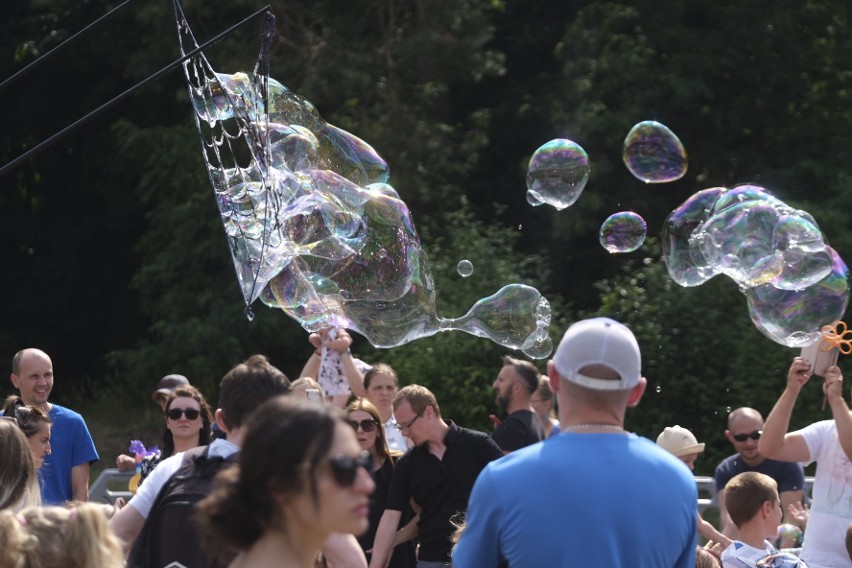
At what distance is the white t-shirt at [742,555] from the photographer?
15.0 feet

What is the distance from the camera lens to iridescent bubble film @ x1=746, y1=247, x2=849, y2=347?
6.68m

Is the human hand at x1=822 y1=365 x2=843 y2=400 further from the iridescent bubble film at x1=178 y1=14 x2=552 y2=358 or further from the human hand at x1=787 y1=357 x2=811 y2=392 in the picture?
the iridescent bubble film at x1=178 y1=14 x2=552 y2=358

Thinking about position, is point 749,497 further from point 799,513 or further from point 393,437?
point 393,437

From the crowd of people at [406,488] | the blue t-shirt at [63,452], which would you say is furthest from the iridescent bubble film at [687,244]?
the blue t-shirt at [63,452]

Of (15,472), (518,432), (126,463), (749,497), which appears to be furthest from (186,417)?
(749,497)

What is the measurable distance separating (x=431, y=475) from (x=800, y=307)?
235cm

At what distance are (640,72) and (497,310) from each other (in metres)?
8.54

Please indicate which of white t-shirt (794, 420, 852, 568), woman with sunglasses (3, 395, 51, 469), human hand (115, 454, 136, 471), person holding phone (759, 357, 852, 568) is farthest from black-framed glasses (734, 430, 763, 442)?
woman with sunglasses (3, 395, 51, 469)

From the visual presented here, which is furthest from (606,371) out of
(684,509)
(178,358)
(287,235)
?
(178,358)

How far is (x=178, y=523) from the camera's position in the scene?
342 centimetres

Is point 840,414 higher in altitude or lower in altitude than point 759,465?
higher

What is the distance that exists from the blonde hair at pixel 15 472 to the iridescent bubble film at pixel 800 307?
13.4ft

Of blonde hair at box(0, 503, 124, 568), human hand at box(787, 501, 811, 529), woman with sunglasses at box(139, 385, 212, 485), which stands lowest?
human hand at box(787, 501, 811, 529)

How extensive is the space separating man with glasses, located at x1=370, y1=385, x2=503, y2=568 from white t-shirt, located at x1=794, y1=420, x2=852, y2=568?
1.29 m
